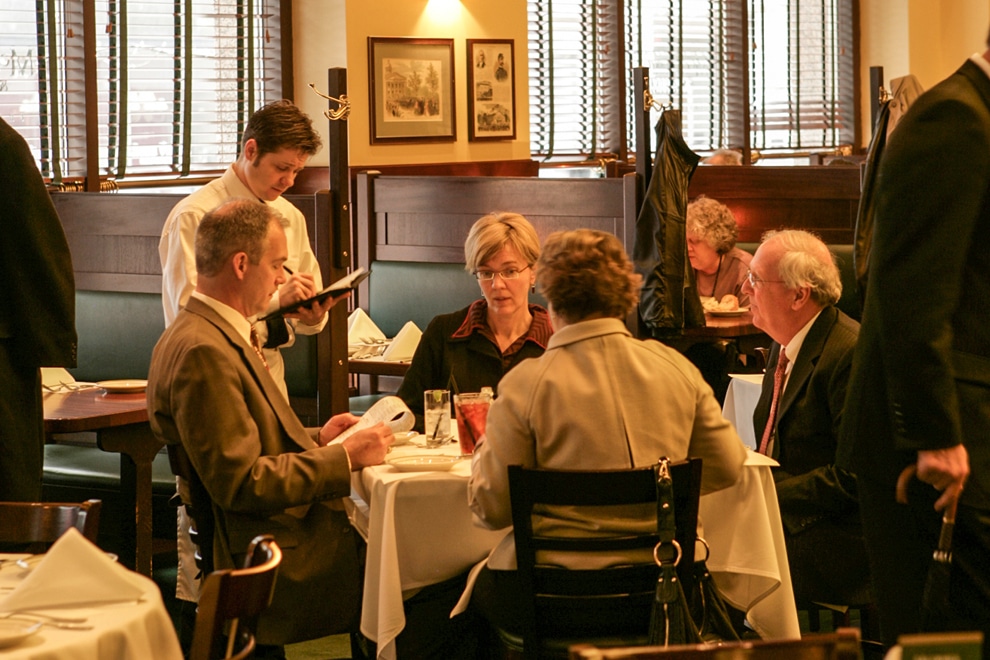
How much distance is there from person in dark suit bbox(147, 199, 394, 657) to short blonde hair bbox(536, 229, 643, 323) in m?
0.71

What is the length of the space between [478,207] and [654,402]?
408 cm

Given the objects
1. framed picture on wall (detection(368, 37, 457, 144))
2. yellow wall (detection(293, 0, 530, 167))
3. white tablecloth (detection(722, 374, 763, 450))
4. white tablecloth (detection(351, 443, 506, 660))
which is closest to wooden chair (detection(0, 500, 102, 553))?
white tablecloth (detection(351, 443, 506, 660))

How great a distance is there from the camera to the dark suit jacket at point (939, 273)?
82.6 inches

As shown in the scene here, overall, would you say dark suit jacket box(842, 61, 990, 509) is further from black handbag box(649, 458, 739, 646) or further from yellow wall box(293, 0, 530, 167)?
yellow wall box(293, 0, 530, 167)

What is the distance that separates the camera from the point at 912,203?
2117 mm

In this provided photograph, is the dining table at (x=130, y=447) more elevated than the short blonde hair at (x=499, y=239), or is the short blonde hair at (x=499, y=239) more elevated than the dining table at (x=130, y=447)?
the short blonde hair at (x=499, y=239)

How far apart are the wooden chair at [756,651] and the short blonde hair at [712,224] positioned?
188 inches

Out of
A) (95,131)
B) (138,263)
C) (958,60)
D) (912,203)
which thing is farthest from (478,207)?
(958,60)

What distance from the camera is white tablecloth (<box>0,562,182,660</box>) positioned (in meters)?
1.92

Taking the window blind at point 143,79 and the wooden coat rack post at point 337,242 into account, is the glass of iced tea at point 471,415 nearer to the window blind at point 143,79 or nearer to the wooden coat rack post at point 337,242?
the wooden coat rack post at point 337,242

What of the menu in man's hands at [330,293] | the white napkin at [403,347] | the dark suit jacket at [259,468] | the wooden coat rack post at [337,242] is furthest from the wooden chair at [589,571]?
the white napkin at [403,347]

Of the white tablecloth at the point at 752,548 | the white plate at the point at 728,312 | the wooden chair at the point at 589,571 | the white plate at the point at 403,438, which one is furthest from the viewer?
the white plate at the point at 728,312

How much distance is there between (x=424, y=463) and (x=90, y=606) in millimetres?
1098

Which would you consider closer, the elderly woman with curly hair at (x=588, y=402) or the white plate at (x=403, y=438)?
the elderly woman with curly hair at (x=588, y=402)
